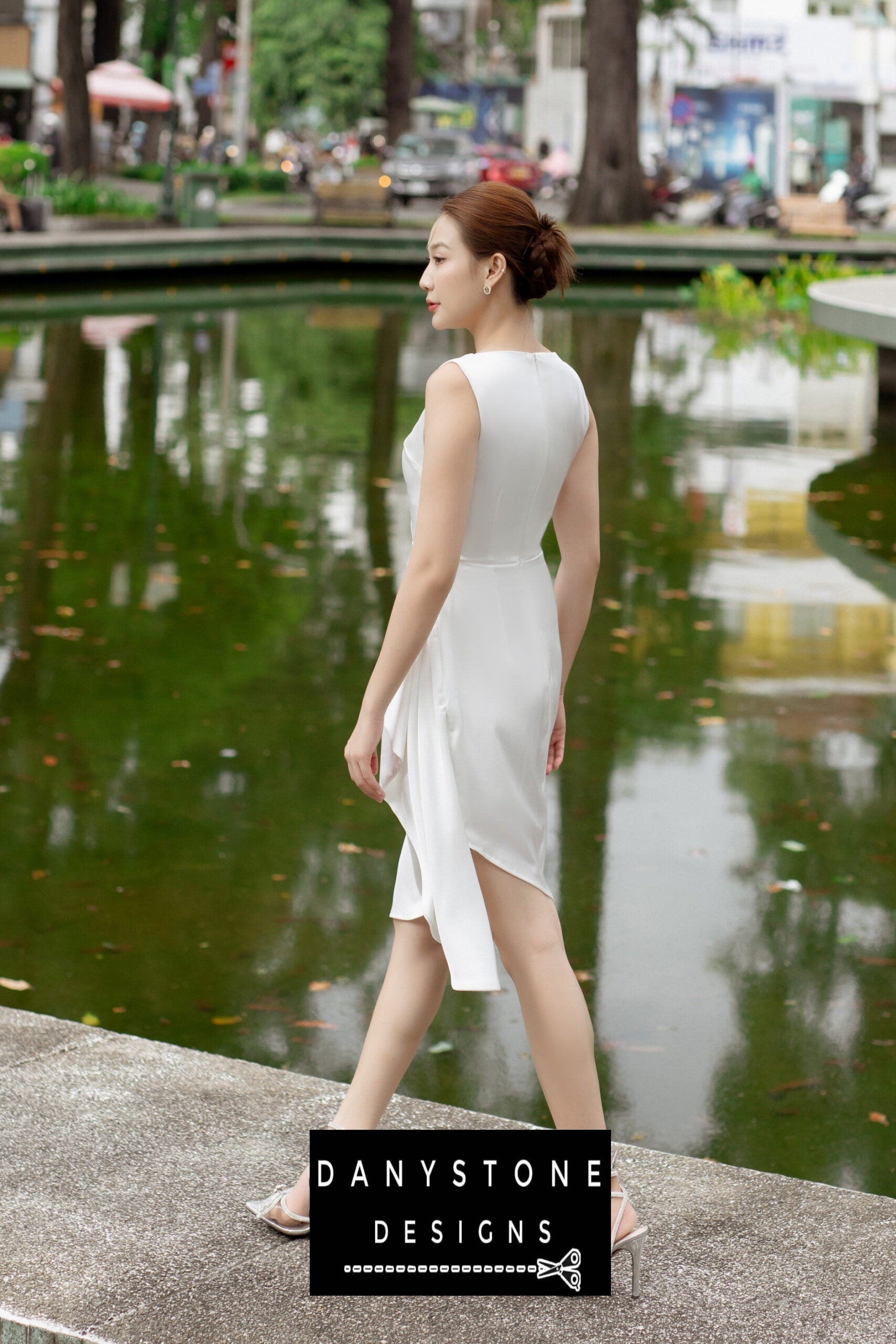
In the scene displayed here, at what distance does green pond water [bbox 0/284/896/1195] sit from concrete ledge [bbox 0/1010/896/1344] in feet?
2.78

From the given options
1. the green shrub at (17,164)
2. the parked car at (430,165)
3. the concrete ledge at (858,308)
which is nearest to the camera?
Answer: the concrete ledge at (858,308)

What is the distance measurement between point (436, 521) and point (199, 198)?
1128 inches

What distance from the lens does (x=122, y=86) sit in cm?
4681

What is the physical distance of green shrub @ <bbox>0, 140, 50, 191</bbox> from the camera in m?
26.9

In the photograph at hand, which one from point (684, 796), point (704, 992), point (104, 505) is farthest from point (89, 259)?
point (704, 992)

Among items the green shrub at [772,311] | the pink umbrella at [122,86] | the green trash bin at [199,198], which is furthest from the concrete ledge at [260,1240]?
the pink umbrella at [122,86]

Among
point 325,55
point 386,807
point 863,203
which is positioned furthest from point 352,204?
point 386,807

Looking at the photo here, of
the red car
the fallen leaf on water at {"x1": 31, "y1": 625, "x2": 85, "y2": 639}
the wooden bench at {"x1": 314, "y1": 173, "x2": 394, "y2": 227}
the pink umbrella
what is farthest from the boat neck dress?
the pink umbrella

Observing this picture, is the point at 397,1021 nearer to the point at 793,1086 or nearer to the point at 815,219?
the point at 793,1086

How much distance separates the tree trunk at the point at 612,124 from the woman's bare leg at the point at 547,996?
111 feet

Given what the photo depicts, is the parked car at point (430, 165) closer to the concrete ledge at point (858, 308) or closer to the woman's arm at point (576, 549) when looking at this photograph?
the concrete ledge at point (858, 308)

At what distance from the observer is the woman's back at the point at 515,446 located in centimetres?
284

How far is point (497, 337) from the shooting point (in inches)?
115

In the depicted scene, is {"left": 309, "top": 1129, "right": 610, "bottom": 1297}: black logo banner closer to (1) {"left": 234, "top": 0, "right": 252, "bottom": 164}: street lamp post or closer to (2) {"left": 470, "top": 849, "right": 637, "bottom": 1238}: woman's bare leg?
(2) {"left": 470, "top": 849, "right": 637, "bottom": 1238}: woman's bare leg
